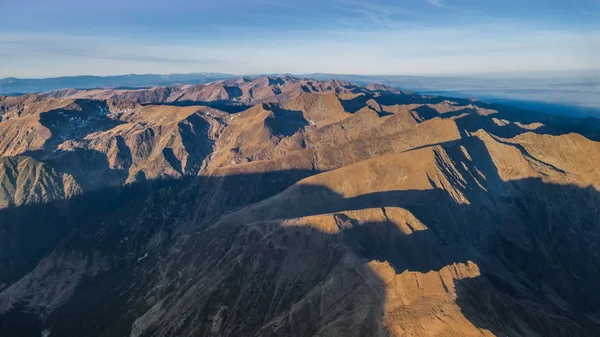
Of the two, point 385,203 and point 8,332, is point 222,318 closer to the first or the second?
point 385,203

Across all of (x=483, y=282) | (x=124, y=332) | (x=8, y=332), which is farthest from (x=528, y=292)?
(x=8, y=332)

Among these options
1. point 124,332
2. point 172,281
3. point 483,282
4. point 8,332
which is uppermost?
point 483,282

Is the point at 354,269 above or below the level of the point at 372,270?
below

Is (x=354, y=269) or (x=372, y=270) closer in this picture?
(x=372, y=270)

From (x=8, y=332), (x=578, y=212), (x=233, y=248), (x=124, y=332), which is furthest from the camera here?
(x=578, y=212)

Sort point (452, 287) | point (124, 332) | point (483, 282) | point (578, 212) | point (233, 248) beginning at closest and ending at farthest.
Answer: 1. point (452, 287)
2. point (483, 282)
3. point (124, 332)
4. point (233, 248)
5. point (578, 212)

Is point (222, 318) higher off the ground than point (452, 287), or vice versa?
point (452, 287)

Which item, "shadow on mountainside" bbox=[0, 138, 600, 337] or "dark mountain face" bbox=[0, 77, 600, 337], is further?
"shadow on mountainside" bbox=[0, 138, 600, 337]

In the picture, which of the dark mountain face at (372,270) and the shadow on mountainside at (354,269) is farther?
the shadow on mountainside at (354,269)
